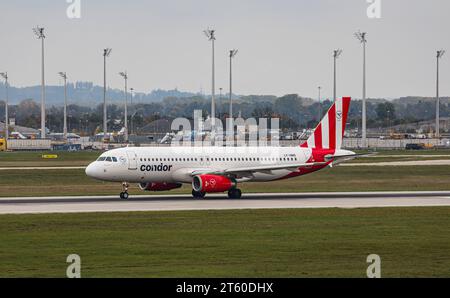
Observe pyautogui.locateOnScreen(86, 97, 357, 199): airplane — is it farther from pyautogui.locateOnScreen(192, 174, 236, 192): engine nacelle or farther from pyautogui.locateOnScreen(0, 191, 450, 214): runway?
pyautogui.locateOnScreen(0, 191, 450, 214): runway

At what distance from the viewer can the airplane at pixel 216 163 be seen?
66188 millimetres

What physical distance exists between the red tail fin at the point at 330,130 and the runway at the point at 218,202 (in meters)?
4.28

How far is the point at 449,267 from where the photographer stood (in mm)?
34125

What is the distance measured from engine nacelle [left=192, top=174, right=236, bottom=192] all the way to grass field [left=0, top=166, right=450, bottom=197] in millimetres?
8239

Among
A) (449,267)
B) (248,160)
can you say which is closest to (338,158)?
(248,160)

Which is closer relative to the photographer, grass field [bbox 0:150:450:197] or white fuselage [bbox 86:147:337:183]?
white fuselage [bbox 86:147:337:183]

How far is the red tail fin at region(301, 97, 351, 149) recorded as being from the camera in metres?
73.6

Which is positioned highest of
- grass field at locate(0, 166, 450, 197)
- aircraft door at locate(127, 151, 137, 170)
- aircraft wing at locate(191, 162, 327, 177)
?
aircraft door at locate(127, 151, 137, 170)

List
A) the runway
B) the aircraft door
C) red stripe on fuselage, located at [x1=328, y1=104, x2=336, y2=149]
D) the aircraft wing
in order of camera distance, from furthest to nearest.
Result: red stripe on fuselage, located at [x1=328, y1=104, x2=336, y2=149] < the aircraft wing < the aircraft door < the runway

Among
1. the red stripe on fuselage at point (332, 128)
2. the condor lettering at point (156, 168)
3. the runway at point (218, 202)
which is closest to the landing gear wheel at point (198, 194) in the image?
the runway at point (218, 202)

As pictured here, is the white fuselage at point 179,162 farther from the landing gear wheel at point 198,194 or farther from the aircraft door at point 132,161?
the landing gear wheel at point 198,194

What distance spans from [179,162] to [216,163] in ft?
10.3

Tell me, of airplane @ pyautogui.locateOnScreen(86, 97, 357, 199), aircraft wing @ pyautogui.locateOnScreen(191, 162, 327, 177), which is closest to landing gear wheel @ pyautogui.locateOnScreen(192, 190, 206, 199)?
airplane @ pyautogui.locateOnScreen(86, 97, 357, 199)
